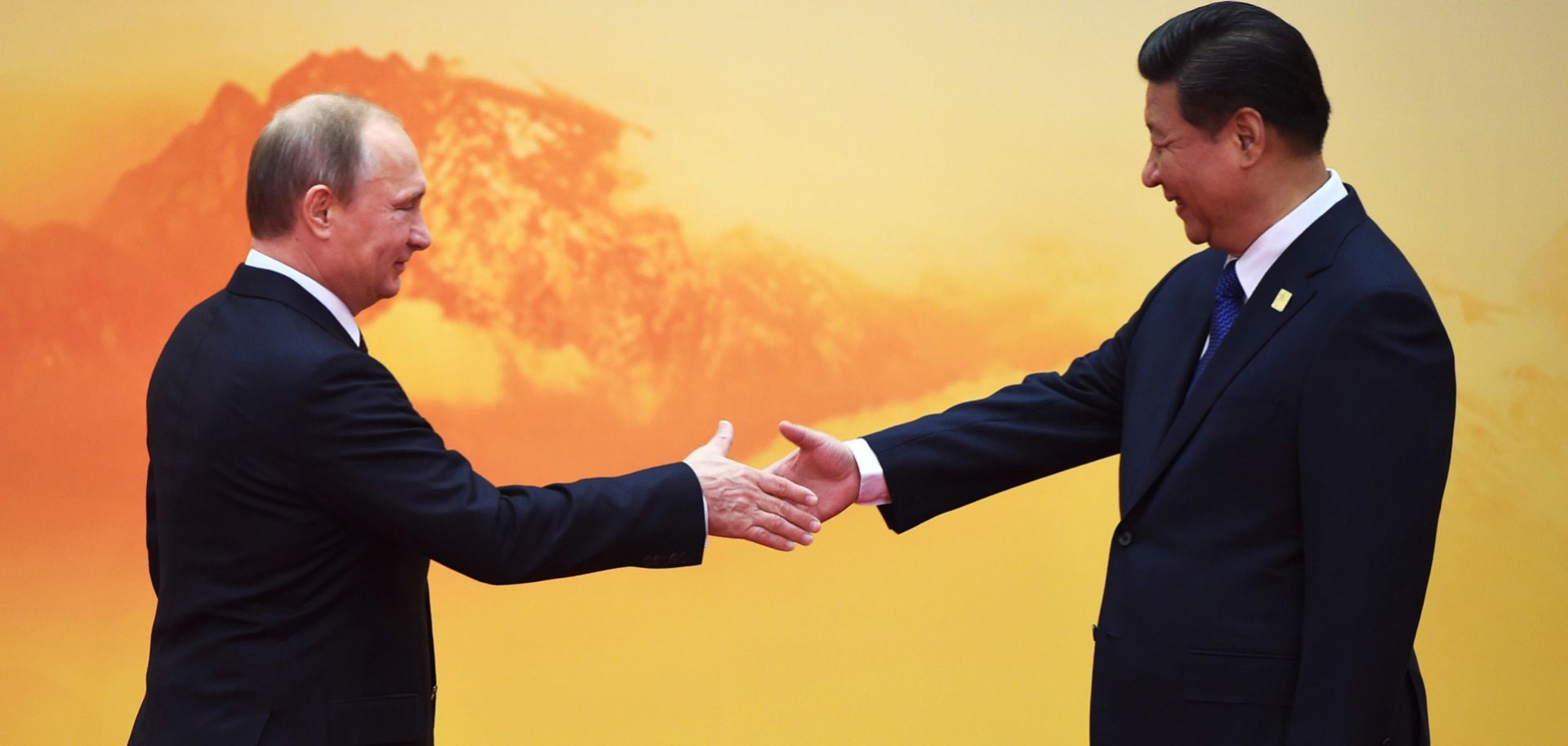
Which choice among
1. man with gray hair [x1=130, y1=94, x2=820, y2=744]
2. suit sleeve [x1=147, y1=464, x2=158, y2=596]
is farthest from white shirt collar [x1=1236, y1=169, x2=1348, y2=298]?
suit sleeve [x1=147, y1=464, x2=158, y2=596]

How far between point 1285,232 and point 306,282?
4.31 feet

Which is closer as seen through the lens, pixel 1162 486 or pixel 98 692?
pixel 1162 486

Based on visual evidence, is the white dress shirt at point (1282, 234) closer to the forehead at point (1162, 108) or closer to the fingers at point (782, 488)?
the forehead at point (1162, 108)

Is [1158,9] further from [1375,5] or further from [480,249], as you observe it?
[480,249]

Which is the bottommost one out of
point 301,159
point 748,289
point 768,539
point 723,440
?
point 768,539

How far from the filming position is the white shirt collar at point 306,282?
1960 millimetres

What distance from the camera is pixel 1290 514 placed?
1859mm

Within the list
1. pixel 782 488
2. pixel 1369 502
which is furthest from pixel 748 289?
pixel 1369 502

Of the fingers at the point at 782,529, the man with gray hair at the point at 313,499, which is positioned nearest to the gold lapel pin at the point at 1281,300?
the fingers at the point at 782,529

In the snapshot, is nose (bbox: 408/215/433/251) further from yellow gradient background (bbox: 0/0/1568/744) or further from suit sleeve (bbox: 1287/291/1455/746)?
yellow gradient background (bbox: 0/0/1568/744)

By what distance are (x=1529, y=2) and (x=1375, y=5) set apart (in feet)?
1.29

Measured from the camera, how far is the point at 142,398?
3.63m

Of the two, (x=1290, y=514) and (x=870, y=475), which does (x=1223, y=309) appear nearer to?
(x=1290, y=514)

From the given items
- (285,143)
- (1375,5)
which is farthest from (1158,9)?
(285,143)
